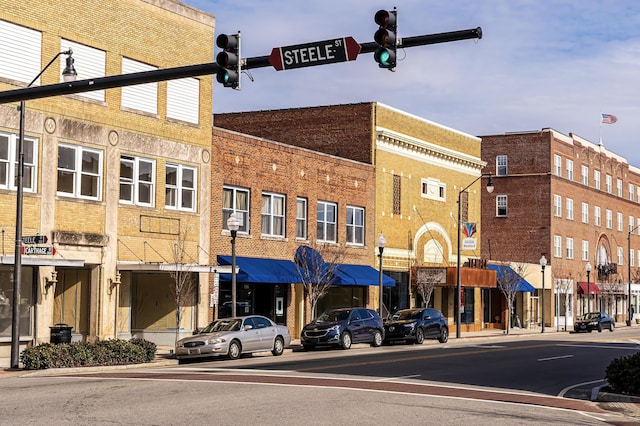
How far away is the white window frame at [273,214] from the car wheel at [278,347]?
29.6ft

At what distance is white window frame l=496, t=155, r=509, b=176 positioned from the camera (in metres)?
78.0

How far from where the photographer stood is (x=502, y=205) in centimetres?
7731

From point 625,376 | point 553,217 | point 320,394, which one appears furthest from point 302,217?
point 553,217

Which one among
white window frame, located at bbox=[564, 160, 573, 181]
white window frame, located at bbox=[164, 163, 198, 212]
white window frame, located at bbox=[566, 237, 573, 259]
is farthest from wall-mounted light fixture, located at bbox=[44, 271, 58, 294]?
white window frame, located at bbox=[564, 160, 573, 181]

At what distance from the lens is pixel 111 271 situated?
32750 mm

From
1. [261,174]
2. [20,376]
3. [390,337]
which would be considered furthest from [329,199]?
[20,376]

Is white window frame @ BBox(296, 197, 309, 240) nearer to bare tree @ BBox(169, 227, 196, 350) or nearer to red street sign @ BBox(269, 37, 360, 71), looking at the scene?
bare tree @ BBox(169, 227, 196, 350)

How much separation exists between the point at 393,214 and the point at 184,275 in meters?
19.2

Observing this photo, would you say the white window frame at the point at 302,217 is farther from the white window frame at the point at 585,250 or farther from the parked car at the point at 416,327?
the white window frame at the point at 585,250

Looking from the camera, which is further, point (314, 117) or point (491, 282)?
point (491, 282)

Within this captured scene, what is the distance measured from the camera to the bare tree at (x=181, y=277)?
1288 inches

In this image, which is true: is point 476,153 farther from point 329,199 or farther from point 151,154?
point 151,154

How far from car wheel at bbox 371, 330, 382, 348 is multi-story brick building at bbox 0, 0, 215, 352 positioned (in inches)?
271

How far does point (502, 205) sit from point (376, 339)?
42.3m
